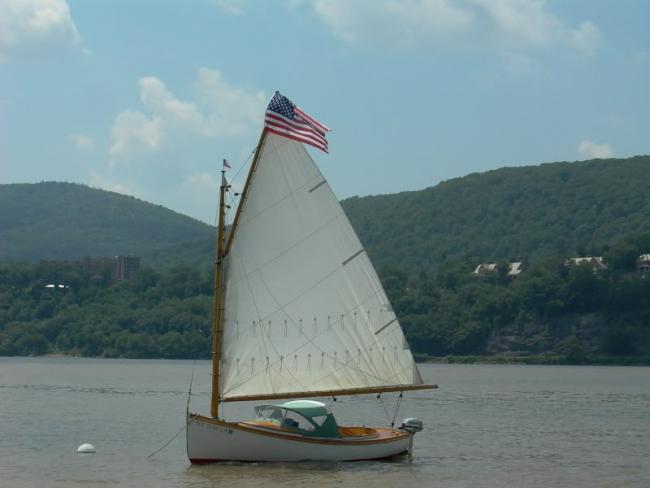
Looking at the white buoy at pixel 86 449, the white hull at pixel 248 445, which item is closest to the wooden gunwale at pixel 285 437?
the white hull at pixel 248 445

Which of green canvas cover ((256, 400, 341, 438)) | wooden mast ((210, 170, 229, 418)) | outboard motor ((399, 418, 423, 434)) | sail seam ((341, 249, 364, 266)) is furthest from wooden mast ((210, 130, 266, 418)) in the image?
outboard motor ((399, 418, 423, 434))

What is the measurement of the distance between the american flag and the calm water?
11624 millimetres

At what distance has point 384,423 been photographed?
70.4 meters

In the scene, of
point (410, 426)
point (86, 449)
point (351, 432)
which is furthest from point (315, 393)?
point (86, 449)

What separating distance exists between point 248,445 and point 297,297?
5.61 m

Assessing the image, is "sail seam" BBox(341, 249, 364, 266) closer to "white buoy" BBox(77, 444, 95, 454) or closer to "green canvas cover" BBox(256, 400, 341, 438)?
"green canvas cover" BBox(256, 400, 341, 438)

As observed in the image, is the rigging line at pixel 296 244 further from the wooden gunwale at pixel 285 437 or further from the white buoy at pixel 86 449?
the white buoy at pixel 86 449

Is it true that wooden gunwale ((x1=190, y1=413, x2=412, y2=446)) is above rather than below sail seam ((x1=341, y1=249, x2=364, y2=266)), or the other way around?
below

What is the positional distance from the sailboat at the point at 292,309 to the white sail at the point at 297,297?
4 cm

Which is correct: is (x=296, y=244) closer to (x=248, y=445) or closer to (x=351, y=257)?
(x=351, y=257)

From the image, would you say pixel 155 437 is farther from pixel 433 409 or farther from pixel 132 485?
pixel 433 409

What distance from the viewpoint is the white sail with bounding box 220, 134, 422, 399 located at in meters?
44.2

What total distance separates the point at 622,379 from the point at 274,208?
112 metres

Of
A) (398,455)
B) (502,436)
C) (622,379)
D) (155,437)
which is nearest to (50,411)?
(155,437)
